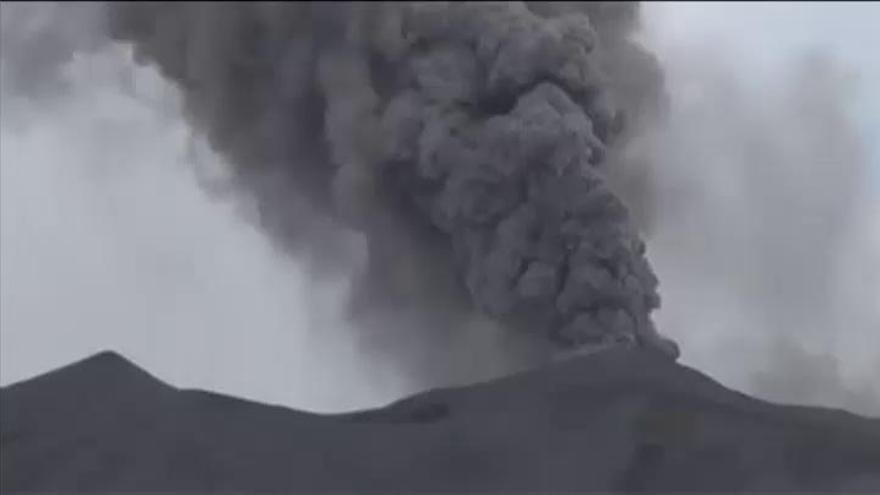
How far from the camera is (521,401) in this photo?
44.8 meters

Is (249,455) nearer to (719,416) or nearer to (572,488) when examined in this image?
(572,488)

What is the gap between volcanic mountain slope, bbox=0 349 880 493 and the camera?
40344 mm

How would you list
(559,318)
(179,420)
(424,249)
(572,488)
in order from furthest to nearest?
(424,249), (559,318), (179,420), (572,488)

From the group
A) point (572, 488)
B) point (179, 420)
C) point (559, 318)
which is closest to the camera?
point (572, 488)

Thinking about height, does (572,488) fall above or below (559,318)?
below

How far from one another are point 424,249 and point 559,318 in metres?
6.27

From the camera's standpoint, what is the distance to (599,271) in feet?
148

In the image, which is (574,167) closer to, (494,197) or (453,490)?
(494,197)

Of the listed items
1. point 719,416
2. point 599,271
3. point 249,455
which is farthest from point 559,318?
point 249,455

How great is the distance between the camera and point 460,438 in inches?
1693

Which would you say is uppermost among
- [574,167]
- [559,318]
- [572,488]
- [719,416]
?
[574,167]

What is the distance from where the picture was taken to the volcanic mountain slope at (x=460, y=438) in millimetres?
40344

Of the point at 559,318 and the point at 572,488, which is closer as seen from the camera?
the point at 572,488

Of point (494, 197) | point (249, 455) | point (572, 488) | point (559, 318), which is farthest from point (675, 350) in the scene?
point (249, 455)
